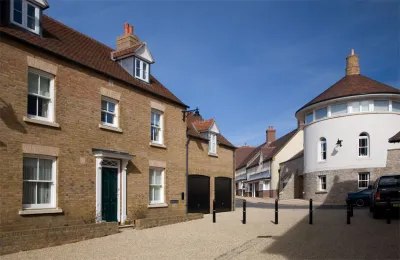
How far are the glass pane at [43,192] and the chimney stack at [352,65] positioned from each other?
94.3 ft

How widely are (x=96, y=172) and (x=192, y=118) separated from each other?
38.1 feet

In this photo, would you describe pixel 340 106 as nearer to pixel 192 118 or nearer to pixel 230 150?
pixel 230 150

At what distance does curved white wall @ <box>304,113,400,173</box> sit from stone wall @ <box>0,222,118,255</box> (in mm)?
22530

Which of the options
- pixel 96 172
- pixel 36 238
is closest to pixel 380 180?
pixel 96 172

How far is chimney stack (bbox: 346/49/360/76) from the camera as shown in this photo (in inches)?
1308

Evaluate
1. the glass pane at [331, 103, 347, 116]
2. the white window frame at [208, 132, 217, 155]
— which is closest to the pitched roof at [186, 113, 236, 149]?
the white window frame at [208, 132, 217, 155]

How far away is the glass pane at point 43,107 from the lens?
11.8 metres

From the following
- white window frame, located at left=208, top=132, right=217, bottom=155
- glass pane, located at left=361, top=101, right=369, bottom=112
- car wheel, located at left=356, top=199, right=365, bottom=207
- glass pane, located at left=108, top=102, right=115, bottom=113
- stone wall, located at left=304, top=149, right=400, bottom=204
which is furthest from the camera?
glass pane, located at left=361, top=101, right=369, bottom=112

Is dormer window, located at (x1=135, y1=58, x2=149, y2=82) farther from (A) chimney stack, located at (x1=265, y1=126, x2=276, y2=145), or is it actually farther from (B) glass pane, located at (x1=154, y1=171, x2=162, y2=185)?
(A) chimney stack, located at (x1=265, y1=126, x2=276, y2=145)

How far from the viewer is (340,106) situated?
1183 inches

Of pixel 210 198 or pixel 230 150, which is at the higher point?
pixel 230 150

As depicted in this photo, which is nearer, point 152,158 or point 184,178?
point 152,158

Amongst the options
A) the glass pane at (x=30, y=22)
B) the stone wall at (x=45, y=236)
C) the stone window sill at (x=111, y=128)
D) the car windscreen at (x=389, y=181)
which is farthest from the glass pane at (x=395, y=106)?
the glass pane at (x=30, y=22)

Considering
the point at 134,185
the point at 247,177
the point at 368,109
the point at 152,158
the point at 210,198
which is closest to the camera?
the point at 134,185
